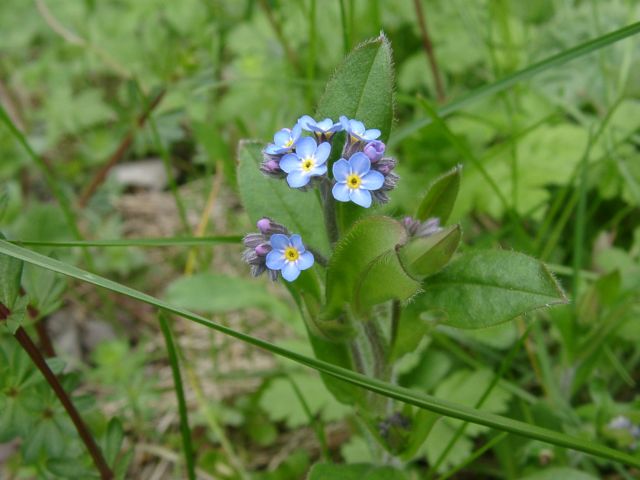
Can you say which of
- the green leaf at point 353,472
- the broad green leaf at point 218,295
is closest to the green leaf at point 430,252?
the green leaf at point 353,472

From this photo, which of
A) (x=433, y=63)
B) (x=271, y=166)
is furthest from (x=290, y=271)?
(x=433, y=63)

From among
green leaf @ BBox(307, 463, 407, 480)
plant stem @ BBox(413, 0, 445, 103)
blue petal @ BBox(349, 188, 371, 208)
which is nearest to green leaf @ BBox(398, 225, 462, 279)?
blue petal @ BBox(349, 188, 371, 208)

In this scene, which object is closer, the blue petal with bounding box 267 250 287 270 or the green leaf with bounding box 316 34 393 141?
the blue petal with bounding box 267 250 287 270

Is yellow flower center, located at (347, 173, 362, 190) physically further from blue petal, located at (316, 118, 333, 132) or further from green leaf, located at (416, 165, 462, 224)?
green leaf, located at (416, 165, 462, 224)

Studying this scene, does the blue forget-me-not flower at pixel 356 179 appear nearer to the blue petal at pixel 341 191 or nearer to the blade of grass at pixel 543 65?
the blue petal at pixel 341 191

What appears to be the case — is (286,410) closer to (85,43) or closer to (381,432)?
(381,432)

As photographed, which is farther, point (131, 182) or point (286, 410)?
point (131, 182)

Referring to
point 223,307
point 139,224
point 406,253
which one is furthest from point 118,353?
point 406,253
